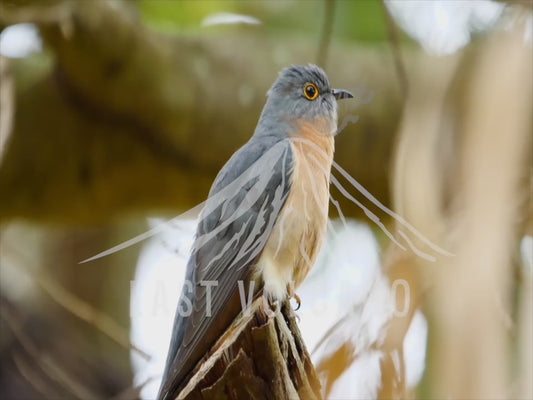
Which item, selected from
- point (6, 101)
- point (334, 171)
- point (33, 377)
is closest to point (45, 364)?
point (33, 377)

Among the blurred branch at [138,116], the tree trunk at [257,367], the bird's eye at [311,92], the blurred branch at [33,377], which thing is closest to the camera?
the tree trunk at [257,367]

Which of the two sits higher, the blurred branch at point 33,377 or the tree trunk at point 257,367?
the tree trunk at point 257,367

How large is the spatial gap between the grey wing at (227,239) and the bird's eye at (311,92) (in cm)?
17

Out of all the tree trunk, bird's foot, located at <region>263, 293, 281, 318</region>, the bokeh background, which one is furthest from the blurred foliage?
the tree trunk

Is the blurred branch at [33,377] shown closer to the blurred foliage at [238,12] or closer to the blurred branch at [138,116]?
the blurred branch at [138,116]

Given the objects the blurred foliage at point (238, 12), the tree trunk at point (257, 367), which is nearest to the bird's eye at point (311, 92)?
the tree trunk at point (257, 367)

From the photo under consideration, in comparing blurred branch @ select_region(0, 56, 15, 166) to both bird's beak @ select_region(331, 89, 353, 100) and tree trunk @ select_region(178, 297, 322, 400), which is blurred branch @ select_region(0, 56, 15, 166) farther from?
tree trunk @ select_region(178, 297, 322, 400)

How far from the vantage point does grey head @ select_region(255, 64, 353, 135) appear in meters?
2.08

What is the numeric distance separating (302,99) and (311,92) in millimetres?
70

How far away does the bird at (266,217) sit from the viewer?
6.13ft

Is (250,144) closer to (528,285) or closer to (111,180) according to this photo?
(528,285)

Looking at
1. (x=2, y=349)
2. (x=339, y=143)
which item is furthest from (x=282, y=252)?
(x=2, y=349)

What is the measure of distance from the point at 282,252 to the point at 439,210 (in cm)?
50

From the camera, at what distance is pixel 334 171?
9.17ft
